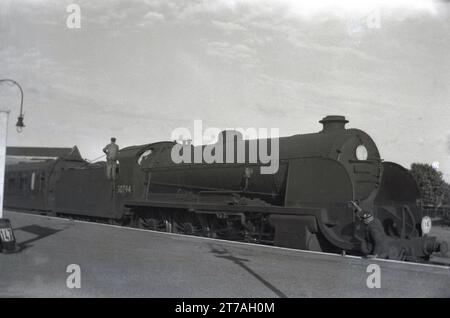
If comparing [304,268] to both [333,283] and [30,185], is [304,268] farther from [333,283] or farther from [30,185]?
[30,185]

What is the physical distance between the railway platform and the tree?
38118 mm

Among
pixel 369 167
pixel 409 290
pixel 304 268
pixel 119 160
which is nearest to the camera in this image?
pixel 409 290

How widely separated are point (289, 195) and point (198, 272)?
12.4 feet

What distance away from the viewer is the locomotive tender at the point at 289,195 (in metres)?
9.89

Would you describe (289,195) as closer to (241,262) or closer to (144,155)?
(241,262)

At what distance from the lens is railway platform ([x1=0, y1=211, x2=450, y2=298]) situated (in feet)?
20.7

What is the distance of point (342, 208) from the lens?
32.2 feet

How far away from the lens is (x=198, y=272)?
7.56 meters
